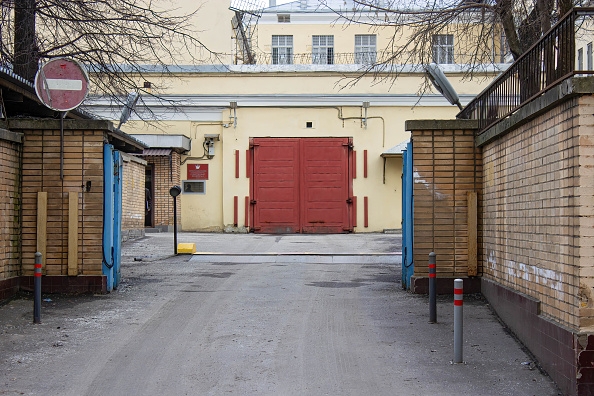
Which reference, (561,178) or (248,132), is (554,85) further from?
(248,132)

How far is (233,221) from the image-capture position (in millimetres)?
27016

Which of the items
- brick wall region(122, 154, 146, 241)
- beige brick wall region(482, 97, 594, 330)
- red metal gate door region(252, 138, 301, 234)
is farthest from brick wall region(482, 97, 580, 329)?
red metal gate door region(252, 138, 301, 234)

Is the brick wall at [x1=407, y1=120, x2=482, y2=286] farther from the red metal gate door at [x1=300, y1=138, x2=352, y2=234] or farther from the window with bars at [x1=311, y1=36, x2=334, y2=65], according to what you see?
the window with bars at [x1=311, y1=36, x2=334, y2=65]

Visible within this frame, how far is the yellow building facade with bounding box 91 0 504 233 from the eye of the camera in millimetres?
26688

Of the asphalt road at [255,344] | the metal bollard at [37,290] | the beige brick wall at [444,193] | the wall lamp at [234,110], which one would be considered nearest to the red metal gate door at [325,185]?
the wall lamp at [234,110]

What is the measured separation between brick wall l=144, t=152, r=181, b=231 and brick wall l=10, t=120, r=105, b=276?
15.2 metres

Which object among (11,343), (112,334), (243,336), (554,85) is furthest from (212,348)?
(554,85)

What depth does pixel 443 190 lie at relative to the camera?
10.8 metres

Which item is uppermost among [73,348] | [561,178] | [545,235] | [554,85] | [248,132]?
[248,132]

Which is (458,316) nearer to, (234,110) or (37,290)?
(37,290)

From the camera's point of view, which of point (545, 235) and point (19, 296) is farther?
point (19, 296)

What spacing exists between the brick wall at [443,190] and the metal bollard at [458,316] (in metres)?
3.63

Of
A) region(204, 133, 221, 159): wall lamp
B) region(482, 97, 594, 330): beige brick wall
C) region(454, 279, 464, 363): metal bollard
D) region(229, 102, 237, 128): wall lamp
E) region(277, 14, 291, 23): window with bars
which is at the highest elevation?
region(277, 14, 291, 23): window with bars

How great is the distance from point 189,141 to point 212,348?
1976 cm
